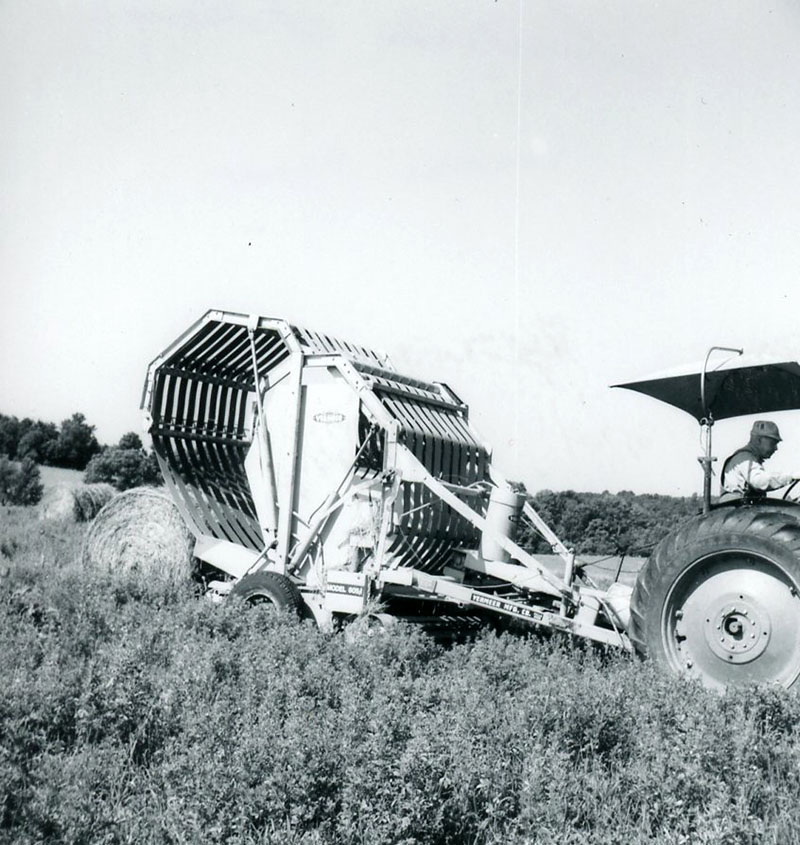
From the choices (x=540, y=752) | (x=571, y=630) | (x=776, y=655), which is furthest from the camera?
(x=571, y=630)

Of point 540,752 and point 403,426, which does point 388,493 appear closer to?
point 403,426

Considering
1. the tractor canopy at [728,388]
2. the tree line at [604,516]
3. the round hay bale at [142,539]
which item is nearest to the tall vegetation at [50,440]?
the tree line at [604,516]

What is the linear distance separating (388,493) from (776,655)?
11.4 ft

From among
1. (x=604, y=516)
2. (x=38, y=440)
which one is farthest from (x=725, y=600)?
(x=38, y=440)

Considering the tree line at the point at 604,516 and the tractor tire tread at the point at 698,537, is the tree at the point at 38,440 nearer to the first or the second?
the tree line at the point at 604,516

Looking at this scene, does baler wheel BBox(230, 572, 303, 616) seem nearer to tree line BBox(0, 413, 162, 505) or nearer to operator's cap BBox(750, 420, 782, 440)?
operator's cap BBox(750, 420, 782, 440)

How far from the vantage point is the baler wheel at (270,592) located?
806 centimetres

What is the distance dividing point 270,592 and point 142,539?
245 centimetres

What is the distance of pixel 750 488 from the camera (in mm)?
6539

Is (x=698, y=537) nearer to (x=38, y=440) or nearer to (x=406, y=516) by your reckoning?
(x=406, y=516)

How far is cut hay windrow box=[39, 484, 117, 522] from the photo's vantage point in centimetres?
1928

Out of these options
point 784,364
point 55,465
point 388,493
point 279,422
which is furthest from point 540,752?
point 55,465

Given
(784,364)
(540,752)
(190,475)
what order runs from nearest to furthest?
1. (540,752)
2. (784,364)
3. (190,475)

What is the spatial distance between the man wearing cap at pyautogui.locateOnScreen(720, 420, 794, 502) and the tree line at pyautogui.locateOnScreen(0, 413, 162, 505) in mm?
22571
